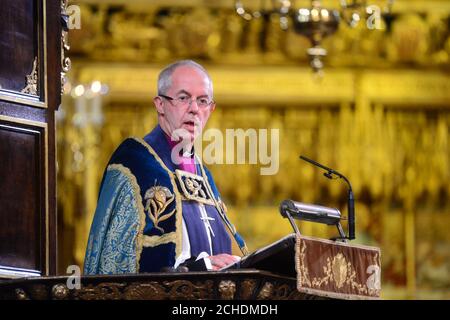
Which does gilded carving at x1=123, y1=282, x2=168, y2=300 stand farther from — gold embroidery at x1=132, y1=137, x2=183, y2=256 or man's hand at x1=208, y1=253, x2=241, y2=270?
gold embroidery at x1=132, y1=137, x2=183, y2=256

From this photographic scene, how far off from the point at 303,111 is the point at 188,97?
9.62 m

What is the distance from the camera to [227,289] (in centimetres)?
762

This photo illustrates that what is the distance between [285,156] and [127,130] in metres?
1.64

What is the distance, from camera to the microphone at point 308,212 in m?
7.84

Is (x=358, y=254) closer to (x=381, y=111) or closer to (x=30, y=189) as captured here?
(x=30, y=189)

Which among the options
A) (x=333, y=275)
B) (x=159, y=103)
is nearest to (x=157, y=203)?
(x=159, y=103)

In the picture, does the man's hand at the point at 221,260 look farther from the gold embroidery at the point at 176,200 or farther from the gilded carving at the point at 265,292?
the gilded carving at the point at 265,292

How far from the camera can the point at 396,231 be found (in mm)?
18375

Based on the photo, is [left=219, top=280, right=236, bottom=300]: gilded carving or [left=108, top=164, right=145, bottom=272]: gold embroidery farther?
[left=108, top=164, right=145, bottom=272]: gold embroidery

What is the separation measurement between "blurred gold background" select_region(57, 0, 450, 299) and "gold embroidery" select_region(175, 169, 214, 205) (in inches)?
347

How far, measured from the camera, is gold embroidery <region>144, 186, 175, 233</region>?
28.1 ft

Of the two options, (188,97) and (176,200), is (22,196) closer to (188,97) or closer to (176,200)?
A: (176,200)

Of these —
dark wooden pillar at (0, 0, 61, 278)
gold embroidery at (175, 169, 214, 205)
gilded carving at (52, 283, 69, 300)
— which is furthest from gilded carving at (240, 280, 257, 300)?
gold embroidery at (175, 169, 214, 205)

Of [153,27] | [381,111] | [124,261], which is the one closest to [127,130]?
[153,27]
